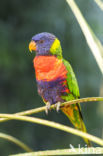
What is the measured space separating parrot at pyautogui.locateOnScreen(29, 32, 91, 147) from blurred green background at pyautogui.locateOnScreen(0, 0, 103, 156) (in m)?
0.58

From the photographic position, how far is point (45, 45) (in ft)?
3.37

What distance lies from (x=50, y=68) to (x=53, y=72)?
1.0 inches

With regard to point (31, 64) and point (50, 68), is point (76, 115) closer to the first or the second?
point (50, 68)

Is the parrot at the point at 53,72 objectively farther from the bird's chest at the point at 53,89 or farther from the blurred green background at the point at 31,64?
the blurred green background at the point at 31,64

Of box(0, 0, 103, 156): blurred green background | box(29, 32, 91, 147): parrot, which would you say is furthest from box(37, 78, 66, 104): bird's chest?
box(0, 0, 103, 156): blurred green background

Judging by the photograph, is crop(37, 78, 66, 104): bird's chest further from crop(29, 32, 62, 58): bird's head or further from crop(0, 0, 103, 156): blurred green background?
crop(0, 0, 103, 156): blurred green background

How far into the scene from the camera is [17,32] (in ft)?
6.15

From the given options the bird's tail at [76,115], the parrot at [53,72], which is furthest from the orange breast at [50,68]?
the bird's tail at [76,115]

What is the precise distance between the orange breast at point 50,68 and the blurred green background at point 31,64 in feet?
2.11

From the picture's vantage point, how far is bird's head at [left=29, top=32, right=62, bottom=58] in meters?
1.01

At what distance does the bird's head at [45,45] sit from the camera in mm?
1006

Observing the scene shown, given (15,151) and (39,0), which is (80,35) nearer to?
(39,0)

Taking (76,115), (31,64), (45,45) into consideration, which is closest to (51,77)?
(45,45)

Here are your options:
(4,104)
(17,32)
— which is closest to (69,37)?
(17,32)
